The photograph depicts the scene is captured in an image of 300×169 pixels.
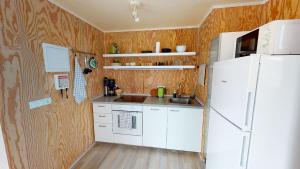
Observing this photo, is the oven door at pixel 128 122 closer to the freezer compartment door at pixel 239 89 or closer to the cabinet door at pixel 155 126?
the cabinet door at pixel 155 126

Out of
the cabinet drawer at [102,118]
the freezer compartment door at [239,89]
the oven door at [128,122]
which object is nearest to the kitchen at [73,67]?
the cabinet drawer at [102,118]

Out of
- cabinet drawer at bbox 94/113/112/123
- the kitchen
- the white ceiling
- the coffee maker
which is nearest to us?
the kitchen

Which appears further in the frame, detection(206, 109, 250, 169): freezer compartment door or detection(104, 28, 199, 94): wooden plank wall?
detection(104, 28, 199, 94): wooden plank wall

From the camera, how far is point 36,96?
1.42 meters

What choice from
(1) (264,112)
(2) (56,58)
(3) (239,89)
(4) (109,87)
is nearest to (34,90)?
(2) (56,58)

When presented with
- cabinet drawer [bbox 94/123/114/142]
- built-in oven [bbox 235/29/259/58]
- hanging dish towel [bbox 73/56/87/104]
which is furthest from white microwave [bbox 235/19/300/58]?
cabinet drawer [bbox 94/123/114/142]

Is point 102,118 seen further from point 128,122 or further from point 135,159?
point 135,159

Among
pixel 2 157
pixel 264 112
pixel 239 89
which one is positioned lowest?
pixel 2 157

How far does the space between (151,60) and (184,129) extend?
1.55m

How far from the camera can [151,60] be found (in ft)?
9.27

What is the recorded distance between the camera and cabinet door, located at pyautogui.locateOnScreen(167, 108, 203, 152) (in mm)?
2146

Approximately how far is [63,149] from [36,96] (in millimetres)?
861

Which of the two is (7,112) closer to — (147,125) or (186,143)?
(147,125)

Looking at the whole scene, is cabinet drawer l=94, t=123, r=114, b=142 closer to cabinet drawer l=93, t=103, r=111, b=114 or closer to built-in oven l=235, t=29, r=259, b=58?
cabinet drawer l=93, t=103, r=111, b=114
